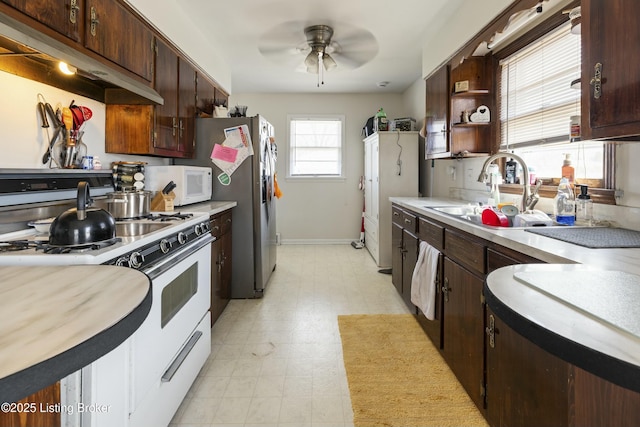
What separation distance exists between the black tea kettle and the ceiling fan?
2.59 meters

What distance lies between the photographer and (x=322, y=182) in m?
6.17

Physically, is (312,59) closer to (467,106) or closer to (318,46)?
(318,46)

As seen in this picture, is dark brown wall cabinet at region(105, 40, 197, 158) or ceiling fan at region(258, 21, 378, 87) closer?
dark brown wall cabinet at region(105, 40, 197, 158)

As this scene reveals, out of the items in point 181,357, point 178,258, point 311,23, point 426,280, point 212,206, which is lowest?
point 181,357

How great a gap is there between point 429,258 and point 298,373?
1.08m

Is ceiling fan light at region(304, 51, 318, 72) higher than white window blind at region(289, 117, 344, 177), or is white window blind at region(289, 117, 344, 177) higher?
ceiling fan light at region(304, 51, 318, 72)

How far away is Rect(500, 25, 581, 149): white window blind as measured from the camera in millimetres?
2164

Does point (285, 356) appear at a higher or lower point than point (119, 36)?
lower

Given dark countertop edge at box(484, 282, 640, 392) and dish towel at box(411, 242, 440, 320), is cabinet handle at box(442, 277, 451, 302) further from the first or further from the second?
dark countertop edge at box(484, 282, 640, 392)

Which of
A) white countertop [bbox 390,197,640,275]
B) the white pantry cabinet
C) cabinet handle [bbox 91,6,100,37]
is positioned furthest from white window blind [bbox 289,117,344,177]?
white countertop [bbox 390,197,640,275]

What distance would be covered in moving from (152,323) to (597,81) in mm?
1879

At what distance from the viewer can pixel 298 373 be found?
2.13 metres

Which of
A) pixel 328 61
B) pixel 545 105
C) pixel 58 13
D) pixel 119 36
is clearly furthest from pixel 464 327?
pixel 328 61

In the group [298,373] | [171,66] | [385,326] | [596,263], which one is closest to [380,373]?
[298,373]
